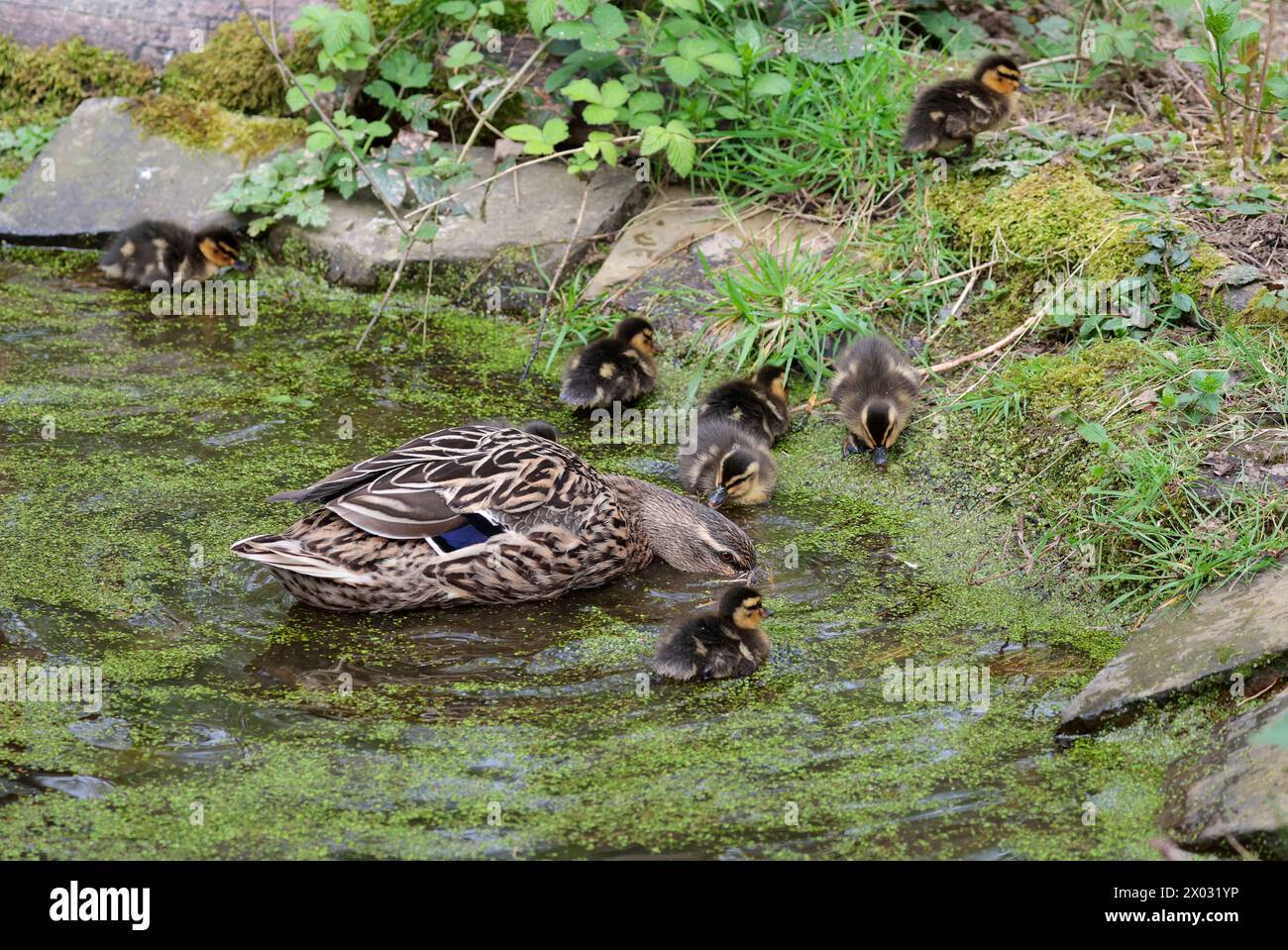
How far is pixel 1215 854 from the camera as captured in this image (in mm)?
3236

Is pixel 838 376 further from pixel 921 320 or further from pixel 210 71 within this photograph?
pixel 210 71

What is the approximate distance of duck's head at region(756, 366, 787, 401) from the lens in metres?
5.79

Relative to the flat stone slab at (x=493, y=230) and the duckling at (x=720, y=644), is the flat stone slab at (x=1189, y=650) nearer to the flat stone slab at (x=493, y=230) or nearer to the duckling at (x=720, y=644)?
the duckling at (x=720, y=644)

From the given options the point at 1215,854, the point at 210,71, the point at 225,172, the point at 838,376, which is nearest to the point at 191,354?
the point at 225,172

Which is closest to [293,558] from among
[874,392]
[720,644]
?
[720,644]

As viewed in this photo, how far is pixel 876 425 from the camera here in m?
5.42

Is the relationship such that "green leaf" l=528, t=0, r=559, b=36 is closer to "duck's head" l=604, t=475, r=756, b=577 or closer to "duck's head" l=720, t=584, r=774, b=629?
"duck's head" l=604, t=475, r=756, b=577

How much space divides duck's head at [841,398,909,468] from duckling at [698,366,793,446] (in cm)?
29

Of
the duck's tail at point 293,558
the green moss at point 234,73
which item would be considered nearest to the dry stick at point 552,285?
the green moss at point 234,73

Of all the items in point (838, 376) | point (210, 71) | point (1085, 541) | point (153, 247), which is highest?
point (210, 71)

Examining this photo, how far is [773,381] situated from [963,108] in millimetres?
1605

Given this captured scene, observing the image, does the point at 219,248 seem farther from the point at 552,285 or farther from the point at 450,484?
the point at 450,484

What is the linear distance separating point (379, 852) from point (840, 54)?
486cm

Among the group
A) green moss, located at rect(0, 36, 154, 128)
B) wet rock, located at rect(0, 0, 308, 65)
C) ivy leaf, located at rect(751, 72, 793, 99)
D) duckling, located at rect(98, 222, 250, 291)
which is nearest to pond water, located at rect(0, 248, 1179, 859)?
duckling, located at rect(98, 222, 250, 291)
